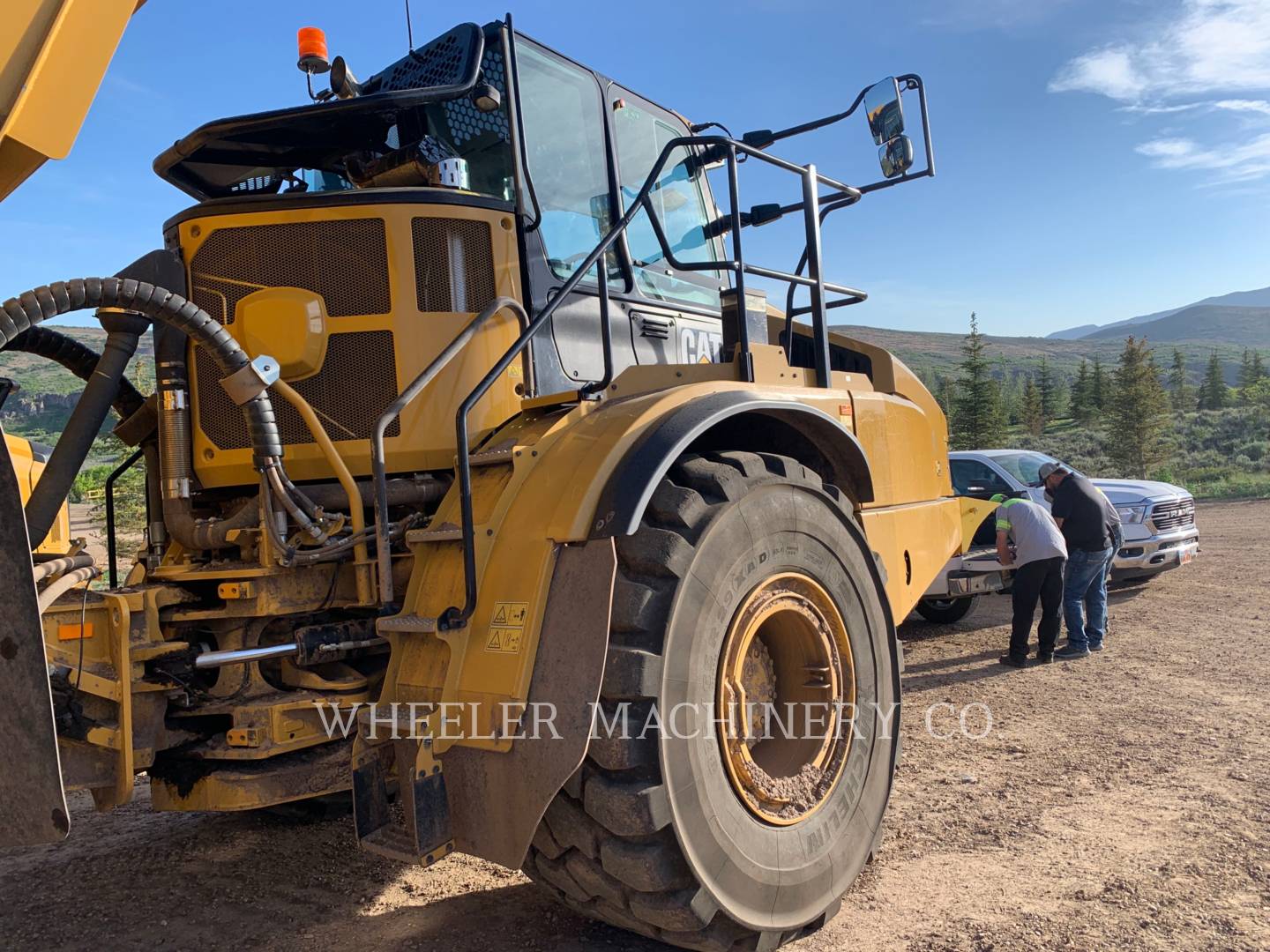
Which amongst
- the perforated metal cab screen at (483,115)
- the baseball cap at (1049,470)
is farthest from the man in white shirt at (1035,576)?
the perforated metal cab screen at (483,115)

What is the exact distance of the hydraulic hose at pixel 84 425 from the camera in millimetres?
2904

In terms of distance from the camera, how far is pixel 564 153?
4043 millimetres

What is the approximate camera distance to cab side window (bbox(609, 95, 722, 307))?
4.41 meters

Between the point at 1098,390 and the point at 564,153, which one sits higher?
the point at 564,153

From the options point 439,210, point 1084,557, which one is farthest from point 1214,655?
point 439,210

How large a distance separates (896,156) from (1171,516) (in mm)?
8542

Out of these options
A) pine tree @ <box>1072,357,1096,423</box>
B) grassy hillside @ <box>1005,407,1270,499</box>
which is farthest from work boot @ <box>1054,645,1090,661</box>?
pine tree @ <box>1072,357,1096,423</box>

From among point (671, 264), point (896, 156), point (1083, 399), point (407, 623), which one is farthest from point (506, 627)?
point (1083, 399)

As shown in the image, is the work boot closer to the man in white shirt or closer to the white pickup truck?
the man in white shirt

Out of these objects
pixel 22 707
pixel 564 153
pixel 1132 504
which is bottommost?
pixel 1132 504

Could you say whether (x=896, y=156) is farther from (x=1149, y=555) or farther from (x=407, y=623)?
(x=1149, y=555)

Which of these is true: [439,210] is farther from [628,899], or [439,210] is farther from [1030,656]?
[1030,656]

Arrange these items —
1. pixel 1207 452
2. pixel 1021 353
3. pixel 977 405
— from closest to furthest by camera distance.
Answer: pixel 1207 452
pixel 977 405
pixel 1021 353

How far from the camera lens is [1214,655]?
752cm
